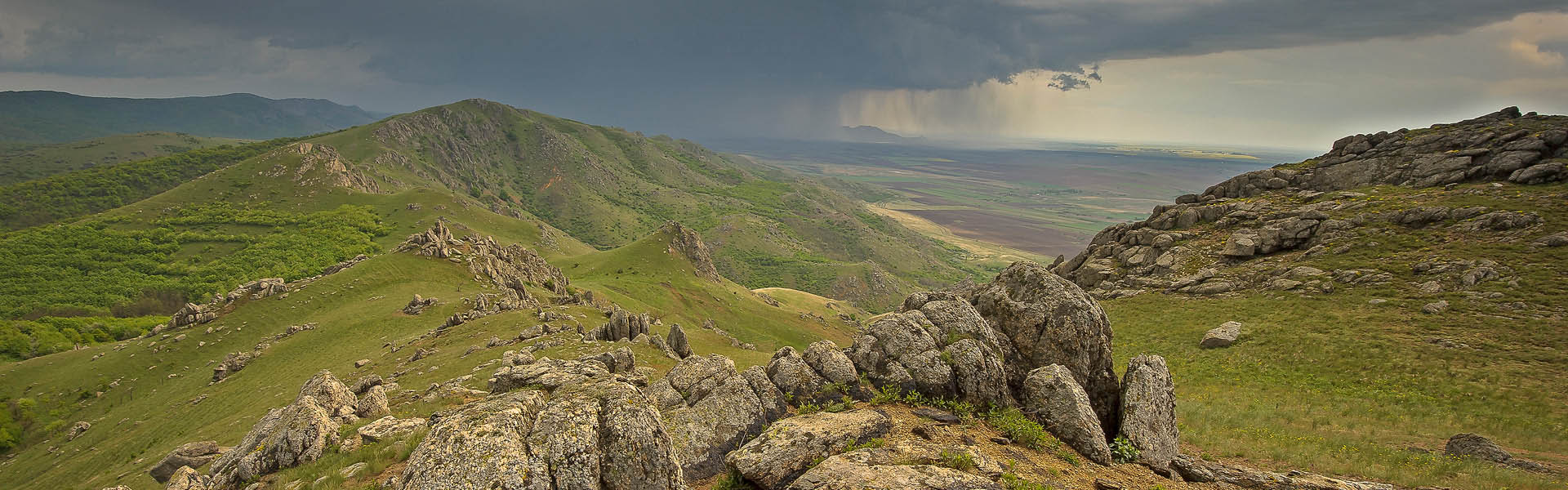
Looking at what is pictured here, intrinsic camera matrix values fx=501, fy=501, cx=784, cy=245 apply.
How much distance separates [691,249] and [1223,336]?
13094 cm

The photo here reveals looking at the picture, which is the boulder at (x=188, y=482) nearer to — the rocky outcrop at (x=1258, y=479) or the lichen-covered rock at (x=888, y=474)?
the lichen-covered rock at (x=888, y=474)

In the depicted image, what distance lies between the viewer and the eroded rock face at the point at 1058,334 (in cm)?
2109

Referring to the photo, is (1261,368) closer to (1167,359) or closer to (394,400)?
(1167,359)

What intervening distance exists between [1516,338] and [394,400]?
235 ft

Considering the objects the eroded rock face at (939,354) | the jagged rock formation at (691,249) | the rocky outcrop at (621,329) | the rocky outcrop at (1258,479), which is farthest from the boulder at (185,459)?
the jagged rock formation at (691,249)

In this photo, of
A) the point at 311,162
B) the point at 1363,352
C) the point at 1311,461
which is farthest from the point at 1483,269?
the point at 311,162

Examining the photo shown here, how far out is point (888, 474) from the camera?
1260 centimetres

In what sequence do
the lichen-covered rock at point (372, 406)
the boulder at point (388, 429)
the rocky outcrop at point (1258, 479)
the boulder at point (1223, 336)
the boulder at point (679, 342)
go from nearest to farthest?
the rocky outcrop at point (1258, 479), the boulder at point (388, 429), the lichen-covered rock at point (372, 406), the boulder at point (1223, 336), the boulder at point (679, 342)

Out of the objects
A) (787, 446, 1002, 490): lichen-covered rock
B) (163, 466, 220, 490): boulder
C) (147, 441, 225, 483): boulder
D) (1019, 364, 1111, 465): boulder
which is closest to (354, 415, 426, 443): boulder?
(163, 466, 220, 490): boulder

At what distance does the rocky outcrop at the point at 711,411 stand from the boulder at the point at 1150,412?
12.8 metres

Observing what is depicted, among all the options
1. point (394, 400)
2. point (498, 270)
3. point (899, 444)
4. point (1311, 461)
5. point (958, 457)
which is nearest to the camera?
point (958, 457)

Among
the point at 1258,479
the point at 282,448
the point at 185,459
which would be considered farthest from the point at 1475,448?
the point at 185,459

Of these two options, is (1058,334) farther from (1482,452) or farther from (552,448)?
(552,448)

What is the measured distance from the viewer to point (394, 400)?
33.5 metres
